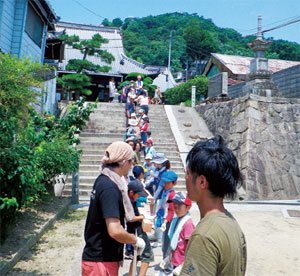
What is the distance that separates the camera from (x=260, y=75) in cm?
1251

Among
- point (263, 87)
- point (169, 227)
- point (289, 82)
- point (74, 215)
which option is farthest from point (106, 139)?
point (169, 227)

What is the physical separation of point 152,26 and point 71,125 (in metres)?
79.8

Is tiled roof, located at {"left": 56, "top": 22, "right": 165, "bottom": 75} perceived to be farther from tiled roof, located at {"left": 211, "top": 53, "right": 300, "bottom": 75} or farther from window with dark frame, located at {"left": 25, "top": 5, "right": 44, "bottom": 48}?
window with dark frame, located at {"left": 25, "top": 5, "right": 44, "bottom": 48}

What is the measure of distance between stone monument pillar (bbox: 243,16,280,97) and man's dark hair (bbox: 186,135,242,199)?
1155cm

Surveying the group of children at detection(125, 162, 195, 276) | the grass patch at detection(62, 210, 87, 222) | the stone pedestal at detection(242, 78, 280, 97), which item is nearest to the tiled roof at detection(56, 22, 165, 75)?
the stone pedestal at detection(242, 78, 280, 97)

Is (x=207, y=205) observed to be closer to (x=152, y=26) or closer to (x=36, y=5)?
(x=36, y=5)

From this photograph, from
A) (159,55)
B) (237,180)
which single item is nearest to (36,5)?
(237,180)

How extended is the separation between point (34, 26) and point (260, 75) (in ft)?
33.1

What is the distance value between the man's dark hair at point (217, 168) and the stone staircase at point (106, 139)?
287 inches

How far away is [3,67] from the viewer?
4.20 metres

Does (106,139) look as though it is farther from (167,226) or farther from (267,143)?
(167,226)

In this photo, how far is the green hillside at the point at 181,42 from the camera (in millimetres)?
43781

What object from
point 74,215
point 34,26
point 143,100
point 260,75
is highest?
point 34,26

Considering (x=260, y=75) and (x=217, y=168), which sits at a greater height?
(x=260, y=75)
